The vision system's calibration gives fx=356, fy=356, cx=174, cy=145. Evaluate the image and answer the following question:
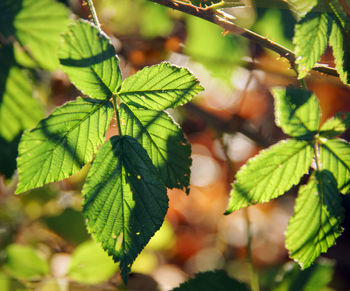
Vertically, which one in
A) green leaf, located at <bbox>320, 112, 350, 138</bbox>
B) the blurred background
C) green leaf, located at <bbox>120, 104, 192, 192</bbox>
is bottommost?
the blurred background

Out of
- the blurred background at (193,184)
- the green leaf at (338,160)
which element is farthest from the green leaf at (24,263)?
the green leaf at (338,160)

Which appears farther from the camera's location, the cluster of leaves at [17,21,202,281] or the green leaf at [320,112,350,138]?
the green leaf at [320,112,350,138]

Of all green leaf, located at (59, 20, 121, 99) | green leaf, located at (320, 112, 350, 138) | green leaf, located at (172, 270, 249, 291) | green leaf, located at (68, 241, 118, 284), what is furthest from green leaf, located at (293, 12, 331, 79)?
green leaf, located at (68, 241, 118, 284)

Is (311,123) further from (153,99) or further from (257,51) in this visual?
(257,51)

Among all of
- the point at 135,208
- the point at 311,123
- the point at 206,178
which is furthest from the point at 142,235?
the point at 206,178

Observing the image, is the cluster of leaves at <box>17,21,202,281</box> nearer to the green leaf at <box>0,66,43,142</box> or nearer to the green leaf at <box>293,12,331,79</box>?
the green leaf at <box>293,12,331,79</box>

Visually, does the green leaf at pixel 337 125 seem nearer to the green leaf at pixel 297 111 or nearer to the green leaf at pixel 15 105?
the green leaf at pixel 297 111

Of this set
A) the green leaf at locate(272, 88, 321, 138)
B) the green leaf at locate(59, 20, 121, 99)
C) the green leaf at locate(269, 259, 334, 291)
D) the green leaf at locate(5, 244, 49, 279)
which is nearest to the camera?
the green leaf at locate(59, 20, 121, 99)
